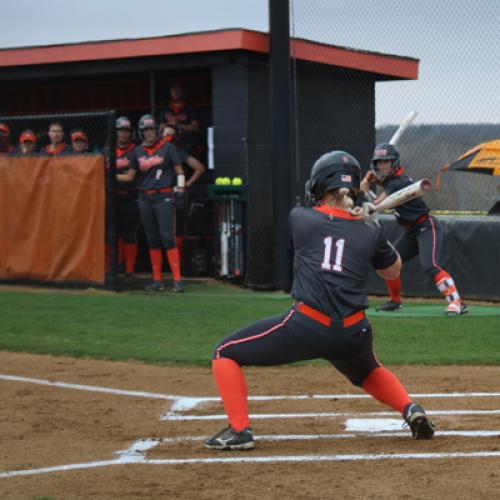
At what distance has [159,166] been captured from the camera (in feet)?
43.4

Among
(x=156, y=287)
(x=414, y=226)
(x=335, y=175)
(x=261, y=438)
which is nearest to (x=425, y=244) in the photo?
(x=414, y=226)

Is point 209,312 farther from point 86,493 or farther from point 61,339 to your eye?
point 86,493

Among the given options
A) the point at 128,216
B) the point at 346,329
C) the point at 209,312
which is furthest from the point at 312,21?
the point at 346,329

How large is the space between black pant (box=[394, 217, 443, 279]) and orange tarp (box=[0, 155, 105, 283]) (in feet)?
13.4

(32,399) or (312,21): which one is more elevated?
(312,21)

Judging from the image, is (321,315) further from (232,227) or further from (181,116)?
(181,116)

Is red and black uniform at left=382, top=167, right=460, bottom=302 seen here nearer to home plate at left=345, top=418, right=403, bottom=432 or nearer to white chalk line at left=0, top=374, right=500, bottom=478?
white chalk line at left=0, top=374, right=500, bottom=478

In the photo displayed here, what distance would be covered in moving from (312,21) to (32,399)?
852cm

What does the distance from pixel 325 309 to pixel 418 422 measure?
0.79 meters

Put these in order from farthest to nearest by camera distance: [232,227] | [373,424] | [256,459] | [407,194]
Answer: [232,227]
[373,424]
[407,194]
[256,459]

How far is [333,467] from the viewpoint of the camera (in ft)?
16.3

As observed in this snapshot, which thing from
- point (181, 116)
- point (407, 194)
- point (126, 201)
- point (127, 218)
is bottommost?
point (127, 218)

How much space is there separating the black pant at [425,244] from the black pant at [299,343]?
5.55 meters

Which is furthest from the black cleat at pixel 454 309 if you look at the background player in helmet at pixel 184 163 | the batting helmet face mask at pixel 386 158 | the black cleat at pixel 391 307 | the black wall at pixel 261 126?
the background player in helmet at pixel 184 163
